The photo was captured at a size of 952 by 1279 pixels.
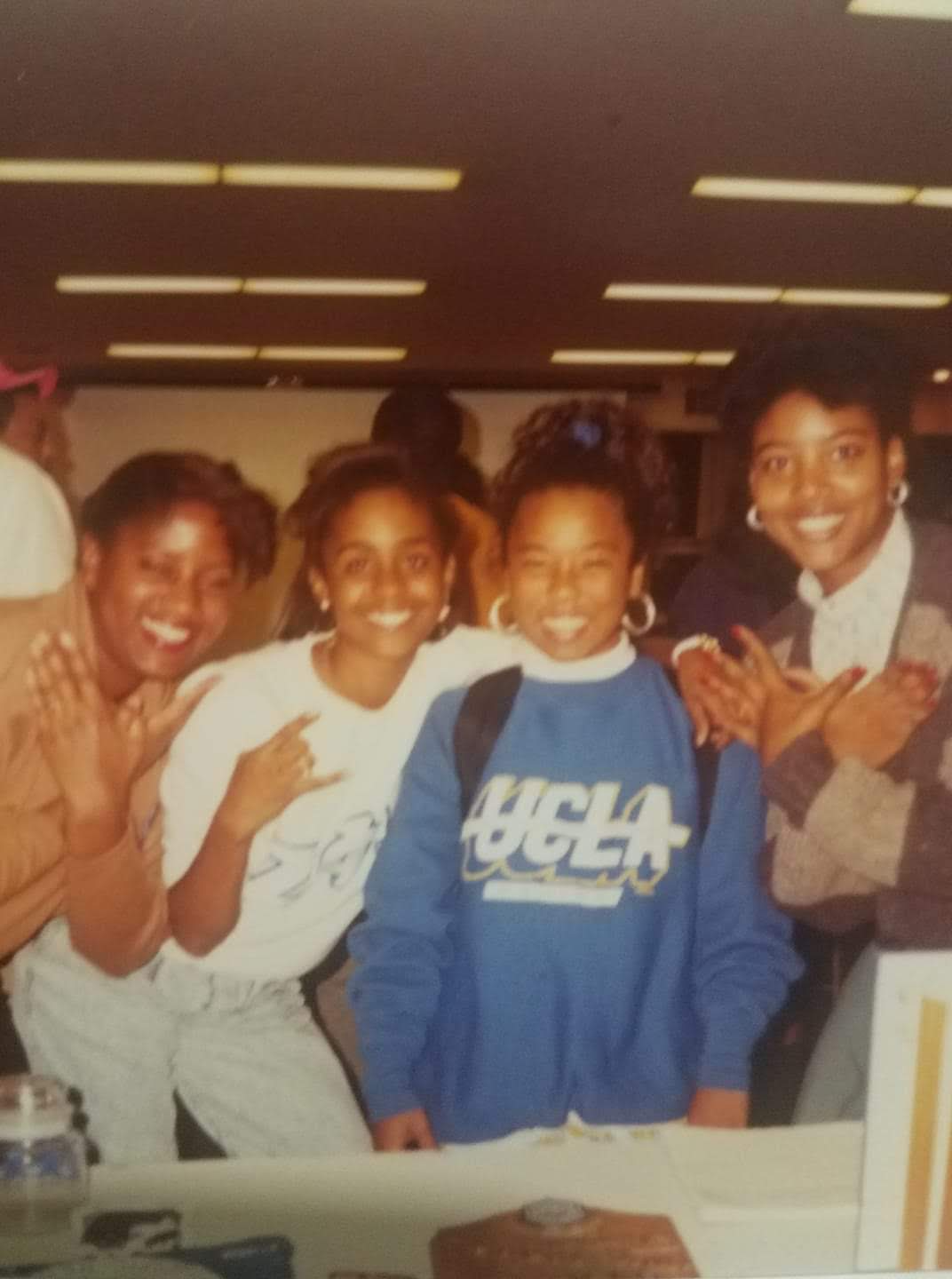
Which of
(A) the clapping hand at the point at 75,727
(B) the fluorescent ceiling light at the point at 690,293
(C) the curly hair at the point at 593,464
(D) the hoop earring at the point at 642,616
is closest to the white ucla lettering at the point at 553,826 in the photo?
(D) the hoop earring at the point at 642,616

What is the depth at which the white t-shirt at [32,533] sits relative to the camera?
6.54 feet

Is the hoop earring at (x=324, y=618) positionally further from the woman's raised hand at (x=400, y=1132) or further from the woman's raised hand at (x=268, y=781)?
the woman's raised hand at (x=400, y=1132)

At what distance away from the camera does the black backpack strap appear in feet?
6.89

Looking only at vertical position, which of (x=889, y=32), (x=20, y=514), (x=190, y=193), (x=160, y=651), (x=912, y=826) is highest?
(x=889, y=32)

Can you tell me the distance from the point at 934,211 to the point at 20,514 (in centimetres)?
134

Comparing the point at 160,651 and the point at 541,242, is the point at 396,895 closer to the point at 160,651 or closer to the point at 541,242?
the point at 160,651

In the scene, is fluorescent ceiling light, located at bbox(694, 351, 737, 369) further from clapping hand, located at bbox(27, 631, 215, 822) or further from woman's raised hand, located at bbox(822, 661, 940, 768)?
clapping hand, located at bbox(27, 631, 215, 822)

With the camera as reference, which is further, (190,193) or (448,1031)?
(448,1031)

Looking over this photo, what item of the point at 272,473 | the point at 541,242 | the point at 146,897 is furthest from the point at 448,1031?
the point at 541,242

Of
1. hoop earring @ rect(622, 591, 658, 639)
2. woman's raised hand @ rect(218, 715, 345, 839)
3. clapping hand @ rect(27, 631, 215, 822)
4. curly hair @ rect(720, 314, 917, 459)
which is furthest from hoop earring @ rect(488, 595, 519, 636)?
clapping hand @ rect(27, 631, 215, 822)

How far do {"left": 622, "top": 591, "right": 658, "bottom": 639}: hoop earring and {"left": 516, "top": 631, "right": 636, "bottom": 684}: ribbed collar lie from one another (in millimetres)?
15

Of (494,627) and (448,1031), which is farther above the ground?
(494,627)

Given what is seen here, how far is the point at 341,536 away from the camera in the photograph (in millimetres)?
2033

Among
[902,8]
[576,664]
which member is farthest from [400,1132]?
[902,8]
